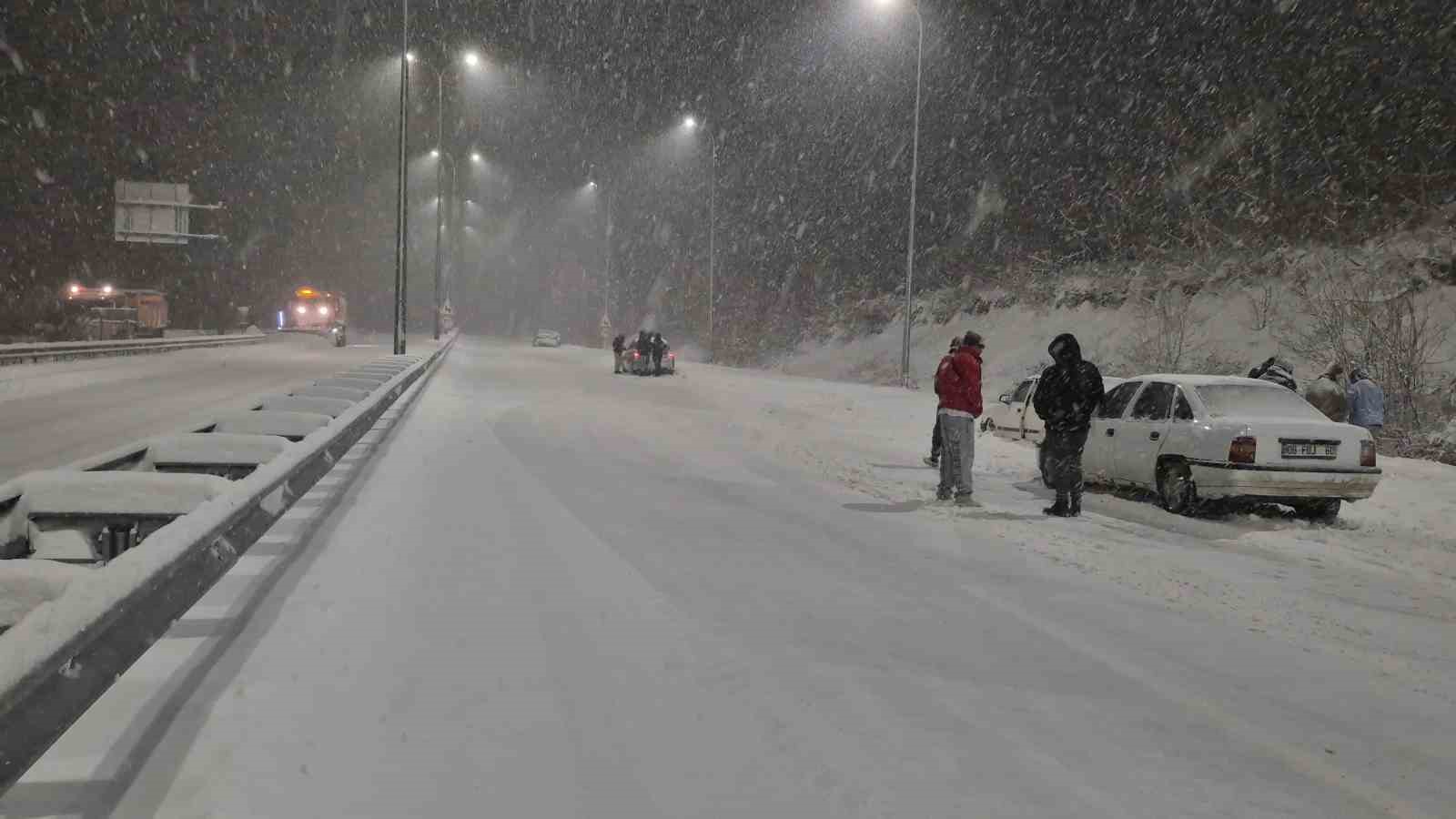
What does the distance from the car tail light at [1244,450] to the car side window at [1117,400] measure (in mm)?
2106

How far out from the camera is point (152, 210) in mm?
47844

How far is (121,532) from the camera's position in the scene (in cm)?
541

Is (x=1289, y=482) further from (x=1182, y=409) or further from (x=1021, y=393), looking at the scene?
(x=1021, y=393)

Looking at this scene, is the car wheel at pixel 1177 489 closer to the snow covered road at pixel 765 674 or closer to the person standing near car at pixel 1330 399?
the snow covered road at pixel 765 674

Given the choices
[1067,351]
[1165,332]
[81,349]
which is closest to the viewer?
[1067,351]

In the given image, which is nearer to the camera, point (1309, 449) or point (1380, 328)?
point (1309, 449)

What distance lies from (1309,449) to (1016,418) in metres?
8.16

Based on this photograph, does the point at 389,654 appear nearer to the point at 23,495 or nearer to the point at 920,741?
the point at 23,495

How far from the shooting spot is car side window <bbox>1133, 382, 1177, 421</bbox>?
11359mm

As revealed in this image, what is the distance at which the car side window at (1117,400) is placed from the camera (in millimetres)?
12266

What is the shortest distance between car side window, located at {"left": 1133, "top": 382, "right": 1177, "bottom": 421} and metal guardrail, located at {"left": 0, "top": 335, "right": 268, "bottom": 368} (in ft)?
92.7

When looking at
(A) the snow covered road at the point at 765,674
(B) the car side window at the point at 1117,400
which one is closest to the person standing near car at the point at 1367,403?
(B) the car side window at the point at 1117,400

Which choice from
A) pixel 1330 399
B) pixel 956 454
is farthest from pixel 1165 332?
pixel 956 454

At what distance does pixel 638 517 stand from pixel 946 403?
12.8 ft
